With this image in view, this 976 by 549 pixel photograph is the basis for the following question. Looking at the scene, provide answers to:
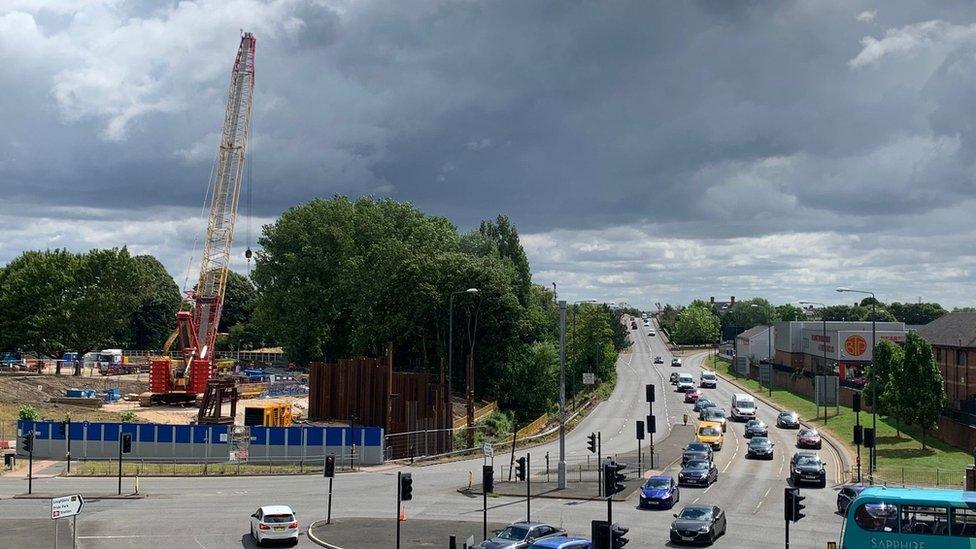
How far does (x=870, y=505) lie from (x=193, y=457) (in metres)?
44.5

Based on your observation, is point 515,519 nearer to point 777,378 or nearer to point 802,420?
point 802,420

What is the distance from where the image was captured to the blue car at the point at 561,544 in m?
29.3

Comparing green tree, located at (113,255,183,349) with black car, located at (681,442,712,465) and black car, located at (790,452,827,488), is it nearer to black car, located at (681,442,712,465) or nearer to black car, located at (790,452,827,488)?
black car, located at (681,442,712,465)

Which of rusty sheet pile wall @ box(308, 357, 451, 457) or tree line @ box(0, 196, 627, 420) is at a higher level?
tree line @ box(0, 196, 627, 420)

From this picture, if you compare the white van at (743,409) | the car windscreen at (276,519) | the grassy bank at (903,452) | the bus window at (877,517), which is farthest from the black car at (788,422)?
the car windscreen at (276,519)

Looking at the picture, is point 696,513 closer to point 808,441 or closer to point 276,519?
point 276,519

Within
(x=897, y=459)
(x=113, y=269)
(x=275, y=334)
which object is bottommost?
(x=897, y=459)

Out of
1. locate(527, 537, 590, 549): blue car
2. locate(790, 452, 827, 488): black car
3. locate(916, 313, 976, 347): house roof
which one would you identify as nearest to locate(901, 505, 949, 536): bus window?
locate(527, 537, 590, 549): blue car

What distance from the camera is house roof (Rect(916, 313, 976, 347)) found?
80.8m

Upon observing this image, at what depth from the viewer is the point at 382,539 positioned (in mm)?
36125

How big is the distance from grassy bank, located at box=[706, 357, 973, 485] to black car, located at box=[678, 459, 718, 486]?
1065 cm

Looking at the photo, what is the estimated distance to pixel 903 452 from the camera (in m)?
64.8

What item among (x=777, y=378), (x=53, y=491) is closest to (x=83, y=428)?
(x=53, y=491)

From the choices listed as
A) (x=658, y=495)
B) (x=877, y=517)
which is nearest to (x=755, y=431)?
(x=658, y=495)
